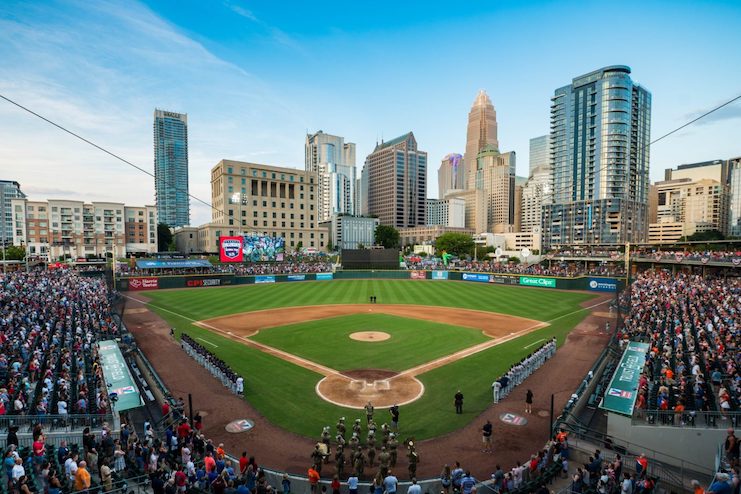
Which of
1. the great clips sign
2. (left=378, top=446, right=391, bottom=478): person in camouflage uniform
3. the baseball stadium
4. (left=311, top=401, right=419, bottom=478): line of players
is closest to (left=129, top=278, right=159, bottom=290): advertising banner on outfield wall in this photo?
the great clips sign

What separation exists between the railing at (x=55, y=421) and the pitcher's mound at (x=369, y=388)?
9.61 m

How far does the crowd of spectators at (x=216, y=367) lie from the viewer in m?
20.8

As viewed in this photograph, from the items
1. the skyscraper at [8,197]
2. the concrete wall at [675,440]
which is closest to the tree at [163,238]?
the skyscraper at [8,197]

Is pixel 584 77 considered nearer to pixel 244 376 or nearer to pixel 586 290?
pixel 586 290

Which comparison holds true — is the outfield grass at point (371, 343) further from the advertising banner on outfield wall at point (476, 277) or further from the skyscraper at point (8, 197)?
the skyscraper at point (8, 197)

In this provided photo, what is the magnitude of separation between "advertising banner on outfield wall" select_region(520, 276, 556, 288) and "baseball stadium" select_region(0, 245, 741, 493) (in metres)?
17.4

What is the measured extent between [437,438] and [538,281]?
174 ft

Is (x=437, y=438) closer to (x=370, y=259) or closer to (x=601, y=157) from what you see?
(x=370, y=259)

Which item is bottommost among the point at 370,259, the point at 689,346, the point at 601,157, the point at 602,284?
the point at 602,284

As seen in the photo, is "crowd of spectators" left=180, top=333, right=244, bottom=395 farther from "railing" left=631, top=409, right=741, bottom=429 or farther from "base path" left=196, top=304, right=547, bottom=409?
"railing" left=631, top=409, right=741, bottom=429

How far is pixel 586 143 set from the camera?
454ft

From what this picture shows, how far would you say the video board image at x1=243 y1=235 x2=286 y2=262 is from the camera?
242 ft

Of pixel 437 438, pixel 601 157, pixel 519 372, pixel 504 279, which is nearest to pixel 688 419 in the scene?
pixel 519 372

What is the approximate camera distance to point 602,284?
58.2 metres
